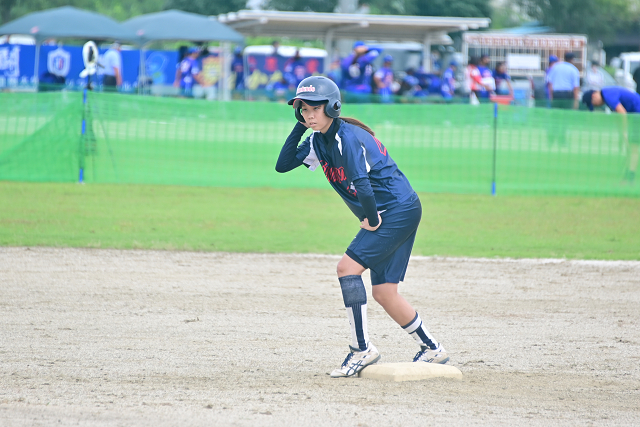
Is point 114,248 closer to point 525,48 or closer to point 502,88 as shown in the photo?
point 502,88

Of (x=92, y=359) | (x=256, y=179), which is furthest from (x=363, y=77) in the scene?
(x=92, y=359)

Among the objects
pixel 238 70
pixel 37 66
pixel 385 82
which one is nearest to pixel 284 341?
pixel 385 82

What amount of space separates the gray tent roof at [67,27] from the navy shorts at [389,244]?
1969cm

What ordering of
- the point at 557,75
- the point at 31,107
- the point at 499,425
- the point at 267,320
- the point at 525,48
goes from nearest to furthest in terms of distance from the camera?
the point at 499,425 < the point at 267,320 < the point at 31,107 < the point at 557,75 < the point at 525,48

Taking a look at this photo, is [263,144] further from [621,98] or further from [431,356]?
[431,356]

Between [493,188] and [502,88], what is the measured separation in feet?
34.3

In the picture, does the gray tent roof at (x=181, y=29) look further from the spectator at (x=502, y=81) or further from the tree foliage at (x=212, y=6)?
the tree foliage at (x=212, y=6)

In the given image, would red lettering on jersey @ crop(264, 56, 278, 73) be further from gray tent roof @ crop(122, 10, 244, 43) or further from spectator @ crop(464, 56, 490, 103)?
spectator @ crop(464, 56, 490, 103)

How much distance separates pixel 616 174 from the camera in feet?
46.6

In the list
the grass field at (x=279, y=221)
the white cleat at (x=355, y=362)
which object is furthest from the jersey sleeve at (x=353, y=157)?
the grass field at (x=279, y=221)

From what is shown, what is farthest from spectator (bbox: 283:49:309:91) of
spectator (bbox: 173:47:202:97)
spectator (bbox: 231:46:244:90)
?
spectator (bbox: 173:47:202:97)

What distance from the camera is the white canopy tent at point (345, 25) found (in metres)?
25.0

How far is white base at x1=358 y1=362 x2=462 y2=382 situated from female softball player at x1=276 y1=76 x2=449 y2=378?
0.07 meters

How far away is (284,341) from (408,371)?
1.29m
